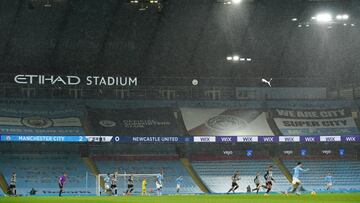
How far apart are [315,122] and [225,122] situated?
356 inches

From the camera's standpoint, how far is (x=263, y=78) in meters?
67.4

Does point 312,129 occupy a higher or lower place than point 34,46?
lower

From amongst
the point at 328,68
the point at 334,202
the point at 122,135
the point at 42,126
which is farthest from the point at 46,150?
the point at 334,202

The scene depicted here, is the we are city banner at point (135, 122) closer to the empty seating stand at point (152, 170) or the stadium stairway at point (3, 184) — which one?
the empty seating stand at point (152, 170)

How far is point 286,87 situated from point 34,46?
83.4 feet

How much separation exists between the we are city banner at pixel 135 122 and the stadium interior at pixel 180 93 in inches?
4.5

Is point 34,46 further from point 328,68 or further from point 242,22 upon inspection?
point 328,68

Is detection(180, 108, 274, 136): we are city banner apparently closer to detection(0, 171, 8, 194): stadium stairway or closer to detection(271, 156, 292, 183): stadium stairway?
detection(271, 156, 292, 183): stadium stairway

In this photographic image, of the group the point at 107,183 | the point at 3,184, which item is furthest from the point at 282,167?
the point at 3,184

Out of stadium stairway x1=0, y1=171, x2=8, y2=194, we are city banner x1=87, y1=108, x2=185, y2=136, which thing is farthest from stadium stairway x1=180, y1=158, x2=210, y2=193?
stadium stairway x1=0, y1=171, x2=8, y2=194

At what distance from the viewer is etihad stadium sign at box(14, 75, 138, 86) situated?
58.8 m

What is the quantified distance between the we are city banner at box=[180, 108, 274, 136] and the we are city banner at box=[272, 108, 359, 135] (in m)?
1.66

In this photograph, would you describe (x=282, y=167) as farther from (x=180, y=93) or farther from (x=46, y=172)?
(x=46, y=172)

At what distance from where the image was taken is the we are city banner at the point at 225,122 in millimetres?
63094
